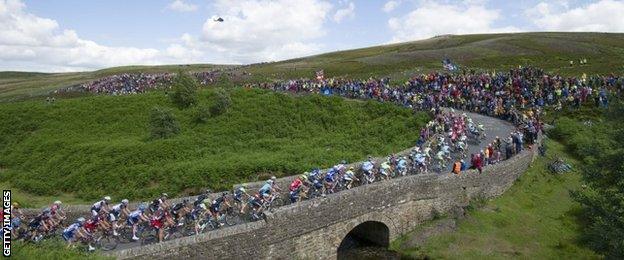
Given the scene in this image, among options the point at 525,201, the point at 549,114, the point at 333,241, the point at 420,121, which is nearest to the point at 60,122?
the point at 420,121

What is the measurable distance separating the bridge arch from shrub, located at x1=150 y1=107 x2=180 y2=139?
24045 millimetres

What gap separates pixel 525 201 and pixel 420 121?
16855mm

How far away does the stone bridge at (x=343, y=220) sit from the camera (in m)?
18.5

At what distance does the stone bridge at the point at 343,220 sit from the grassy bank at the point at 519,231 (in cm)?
101

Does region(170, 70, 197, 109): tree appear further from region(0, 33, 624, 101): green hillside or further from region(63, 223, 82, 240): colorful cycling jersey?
Answer: region(63, 223, 82, 240): colorful cycling jersey

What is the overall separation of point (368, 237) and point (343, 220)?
3914 mm

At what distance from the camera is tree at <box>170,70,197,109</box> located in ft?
179

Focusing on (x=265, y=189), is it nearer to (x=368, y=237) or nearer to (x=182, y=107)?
(x=368, y=237)

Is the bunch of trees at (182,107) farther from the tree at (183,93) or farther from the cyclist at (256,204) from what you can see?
the cyclist at (256,204)

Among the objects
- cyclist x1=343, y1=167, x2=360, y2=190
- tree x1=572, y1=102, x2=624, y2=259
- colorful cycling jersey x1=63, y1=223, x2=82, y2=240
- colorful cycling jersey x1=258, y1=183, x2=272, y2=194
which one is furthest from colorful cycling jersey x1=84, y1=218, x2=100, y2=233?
tree x1=572, y1=102, x2=624, y2=259

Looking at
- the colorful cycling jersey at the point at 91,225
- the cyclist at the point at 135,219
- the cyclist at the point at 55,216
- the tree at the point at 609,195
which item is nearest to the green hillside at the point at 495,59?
the tree at the point at 609,195

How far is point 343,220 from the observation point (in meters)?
23.4

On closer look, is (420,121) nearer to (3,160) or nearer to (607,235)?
(607,235)

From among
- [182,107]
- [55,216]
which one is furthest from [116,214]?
[182,107]
